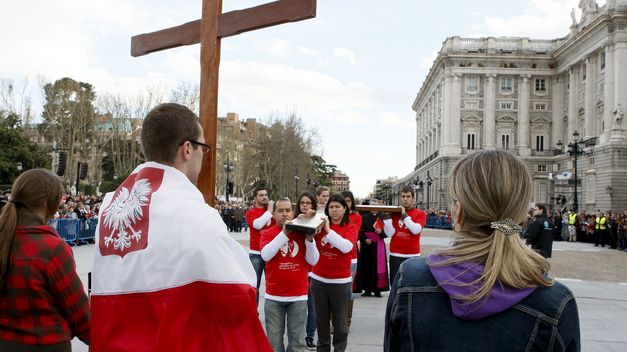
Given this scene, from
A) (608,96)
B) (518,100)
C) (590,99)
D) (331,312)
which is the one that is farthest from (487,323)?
(518,100)

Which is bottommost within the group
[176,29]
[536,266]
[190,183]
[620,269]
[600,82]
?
[620,269]

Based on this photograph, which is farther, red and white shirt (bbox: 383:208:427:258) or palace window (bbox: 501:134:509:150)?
palace window (bbox: 501:134:509:150)

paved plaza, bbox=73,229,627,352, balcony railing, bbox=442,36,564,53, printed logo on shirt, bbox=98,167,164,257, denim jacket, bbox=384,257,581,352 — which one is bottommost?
paved plaza, bbox=73,229,627,352

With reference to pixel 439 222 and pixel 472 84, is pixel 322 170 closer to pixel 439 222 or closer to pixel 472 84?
pixel 472 84

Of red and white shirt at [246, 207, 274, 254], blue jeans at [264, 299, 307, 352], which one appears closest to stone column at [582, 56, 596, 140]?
red and white shirt at [246, 207, 274, 254]

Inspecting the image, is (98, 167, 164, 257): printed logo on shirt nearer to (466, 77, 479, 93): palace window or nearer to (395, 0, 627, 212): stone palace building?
(395, 0, 627, 212): stone palace building

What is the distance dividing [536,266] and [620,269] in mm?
18612

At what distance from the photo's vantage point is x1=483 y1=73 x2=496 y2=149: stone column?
228 ft

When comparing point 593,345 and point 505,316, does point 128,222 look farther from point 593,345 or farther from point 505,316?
point 593,345

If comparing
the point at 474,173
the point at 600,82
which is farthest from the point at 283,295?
the point at 600,82

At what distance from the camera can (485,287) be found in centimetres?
171

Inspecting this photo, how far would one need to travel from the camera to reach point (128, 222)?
218 centimetres

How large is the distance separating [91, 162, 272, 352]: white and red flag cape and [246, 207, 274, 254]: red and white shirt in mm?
6048

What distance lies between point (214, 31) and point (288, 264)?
105 inches
